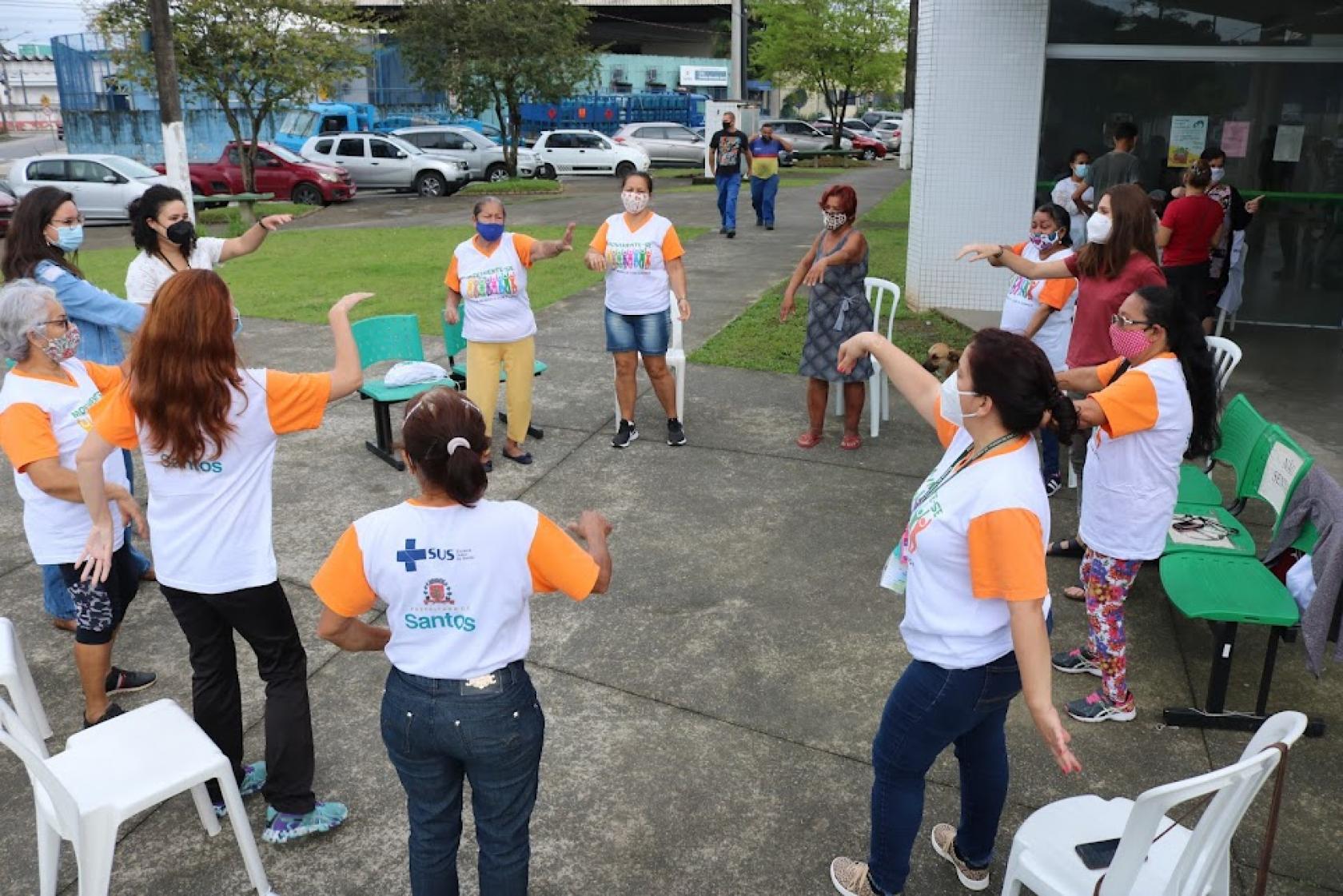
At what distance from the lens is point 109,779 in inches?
112

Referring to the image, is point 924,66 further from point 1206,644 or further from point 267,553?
point 267,553

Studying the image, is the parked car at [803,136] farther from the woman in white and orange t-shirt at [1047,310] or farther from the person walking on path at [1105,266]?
the person walking on path at [1105,266]

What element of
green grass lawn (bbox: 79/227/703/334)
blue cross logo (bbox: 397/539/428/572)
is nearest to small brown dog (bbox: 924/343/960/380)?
blue cross logo (bbox: 397/539/428/572)

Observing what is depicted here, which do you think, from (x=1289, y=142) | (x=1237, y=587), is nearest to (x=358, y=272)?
(x=1289, y=142)

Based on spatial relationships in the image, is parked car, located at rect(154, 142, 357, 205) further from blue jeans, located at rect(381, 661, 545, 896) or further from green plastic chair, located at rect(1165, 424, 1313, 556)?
blue jeans, located at rect(381, 661, 545, 896)

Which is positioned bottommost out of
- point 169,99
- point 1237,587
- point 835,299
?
point 1237,587

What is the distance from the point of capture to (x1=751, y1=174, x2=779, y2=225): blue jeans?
15.9 m

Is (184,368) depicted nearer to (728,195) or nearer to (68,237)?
(68,237)

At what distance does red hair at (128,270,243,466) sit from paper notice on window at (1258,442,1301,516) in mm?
3851

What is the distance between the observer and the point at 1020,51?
9.28 meters

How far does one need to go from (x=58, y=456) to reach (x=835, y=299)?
4.25 m

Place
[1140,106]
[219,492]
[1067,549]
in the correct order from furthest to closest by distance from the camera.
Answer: [1140,106] → [1067,549] → [219,492]

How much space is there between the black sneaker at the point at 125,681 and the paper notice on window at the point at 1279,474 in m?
4.56

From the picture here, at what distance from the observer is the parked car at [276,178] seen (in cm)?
2177
